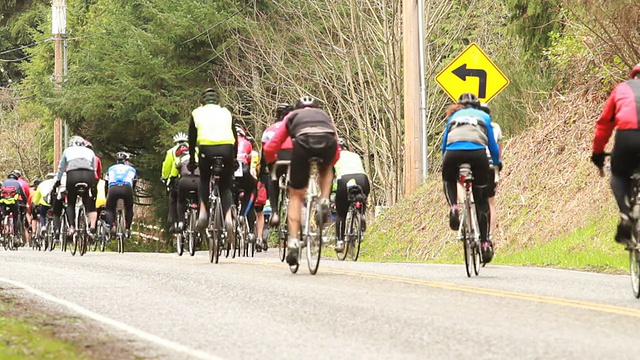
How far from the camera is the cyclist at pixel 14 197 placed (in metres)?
33.6

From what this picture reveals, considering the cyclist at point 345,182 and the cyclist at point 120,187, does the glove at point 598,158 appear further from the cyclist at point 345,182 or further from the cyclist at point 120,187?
the cyclist at point 120,187

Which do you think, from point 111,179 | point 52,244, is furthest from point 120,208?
Result: point 52,244

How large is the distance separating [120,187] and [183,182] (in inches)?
196

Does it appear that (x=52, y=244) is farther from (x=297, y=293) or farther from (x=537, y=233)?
(x=297, y=293)

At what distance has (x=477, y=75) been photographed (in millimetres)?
22172

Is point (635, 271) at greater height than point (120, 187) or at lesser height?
lesser

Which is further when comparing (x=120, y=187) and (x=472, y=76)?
(x=120, y=187)

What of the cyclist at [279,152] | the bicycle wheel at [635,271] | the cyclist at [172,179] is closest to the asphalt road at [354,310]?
the bicycle wheel at [635,271]

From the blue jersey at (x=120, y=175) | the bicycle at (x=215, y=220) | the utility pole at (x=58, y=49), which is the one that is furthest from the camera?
the utility pole at (x=58, y=49)

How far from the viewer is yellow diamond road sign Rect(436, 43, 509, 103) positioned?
72.1ft

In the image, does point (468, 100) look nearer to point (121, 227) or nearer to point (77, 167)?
point (77, 167)

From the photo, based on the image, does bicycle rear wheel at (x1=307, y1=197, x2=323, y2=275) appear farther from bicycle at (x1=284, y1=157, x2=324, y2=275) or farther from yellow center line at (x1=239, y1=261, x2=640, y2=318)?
yellow center line at (x1=239, y1=261, x2=640, y2=318)

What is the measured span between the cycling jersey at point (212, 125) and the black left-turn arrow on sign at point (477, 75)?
5900 millimetres

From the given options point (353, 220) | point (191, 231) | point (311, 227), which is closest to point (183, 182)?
point (191, 231)
